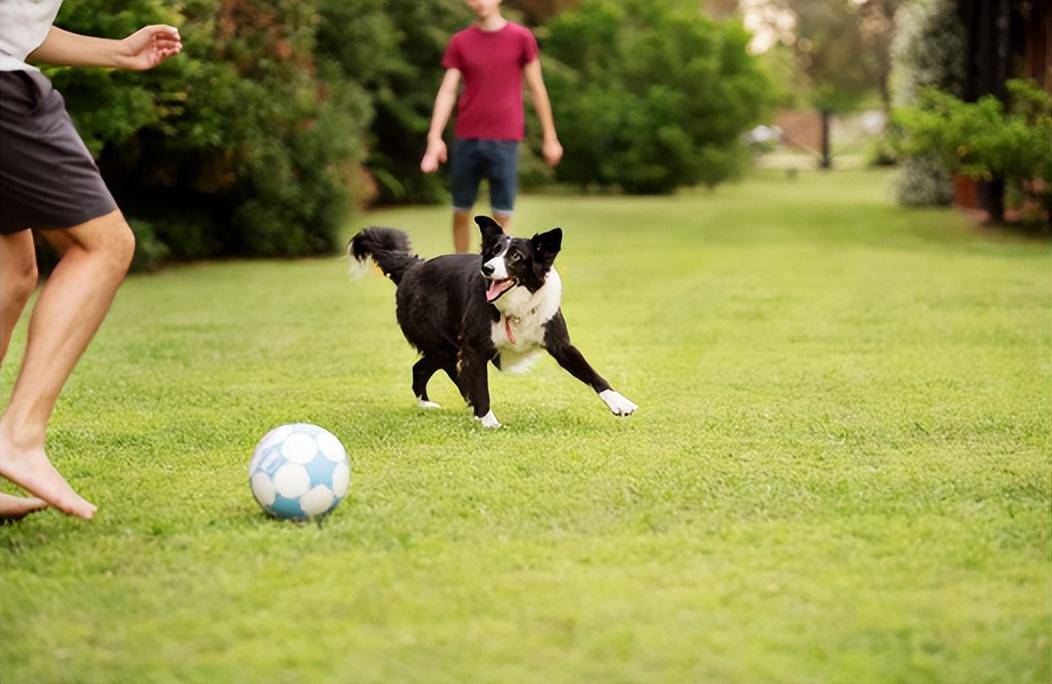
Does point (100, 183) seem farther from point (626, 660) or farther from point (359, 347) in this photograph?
point (359, 347)

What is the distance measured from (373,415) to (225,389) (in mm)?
1192

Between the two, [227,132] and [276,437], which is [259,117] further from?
[276,437]

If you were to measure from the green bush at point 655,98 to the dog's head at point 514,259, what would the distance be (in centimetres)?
2274

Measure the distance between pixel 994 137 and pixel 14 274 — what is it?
11897 mm

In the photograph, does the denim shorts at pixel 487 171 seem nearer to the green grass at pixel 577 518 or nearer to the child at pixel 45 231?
the green grass at pixel 577 518

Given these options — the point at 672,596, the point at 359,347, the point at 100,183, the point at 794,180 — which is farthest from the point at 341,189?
the point at 794,180

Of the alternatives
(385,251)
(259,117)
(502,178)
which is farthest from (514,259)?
(259,117)

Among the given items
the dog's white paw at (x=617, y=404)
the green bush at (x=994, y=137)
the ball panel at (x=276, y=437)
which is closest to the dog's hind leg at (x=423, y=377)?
the dog's white paw at (x=617, y=404)

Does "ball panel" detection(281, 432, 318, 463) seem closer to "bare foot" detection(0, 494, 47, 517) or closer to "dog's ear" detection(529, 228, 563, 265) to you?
"bare foot" detection(0, 494, 47, 517)

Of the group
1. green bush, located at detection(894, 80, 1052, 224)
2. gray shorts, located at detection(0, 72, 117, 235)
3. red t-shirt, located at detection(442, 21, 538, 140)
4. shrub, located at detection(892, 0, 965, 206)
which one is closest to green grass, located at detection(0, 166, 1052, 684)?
gray shorts, located at detection(0, 72, 117, 235)

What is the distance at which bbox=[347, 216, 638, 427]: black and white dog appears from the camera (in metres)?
5.72

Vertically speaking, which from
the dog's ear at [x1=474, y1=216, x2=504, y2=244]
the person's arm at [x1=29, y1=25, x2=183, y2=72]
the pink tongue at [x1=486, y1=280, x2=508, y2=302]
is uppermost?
the person's arm at [x1=29, y1=25, x2=183, y2=72]

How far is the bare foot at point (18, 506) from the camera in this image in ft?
13.9

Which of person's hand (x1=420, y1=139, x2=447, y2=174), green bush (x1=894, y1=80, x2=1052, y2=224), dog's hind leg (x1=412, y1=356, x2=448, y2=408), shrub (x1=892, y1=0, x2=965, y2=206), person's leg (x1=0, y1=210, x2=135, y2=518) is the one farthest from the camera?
shrub (x1=892, y1=0, x2=965, y2=206)
